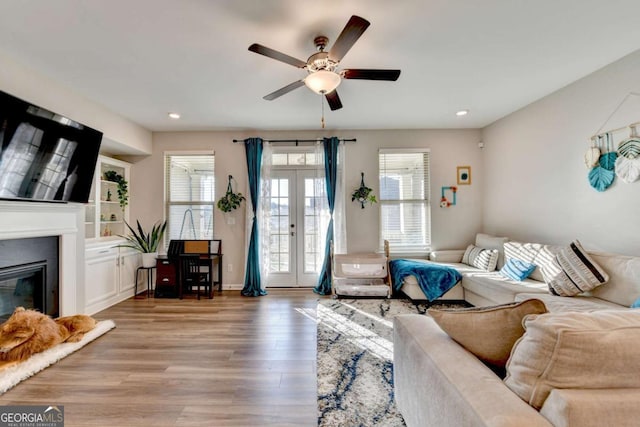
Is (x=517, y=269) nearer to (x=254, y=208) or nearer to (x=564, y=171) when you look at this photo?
(x=564, y=171)

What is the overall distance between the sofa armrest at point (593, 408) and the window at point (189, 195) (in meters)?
4.57

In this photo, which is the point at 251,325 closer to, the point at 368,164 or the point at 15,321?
the point at 15,321

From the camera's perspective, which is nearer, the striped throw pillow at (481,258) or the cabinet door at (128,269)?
the striped throw pillow at (481,258)

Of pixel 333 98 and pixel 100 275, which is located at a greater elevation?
pixel 333 98

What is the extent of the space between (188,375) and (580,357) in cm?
239

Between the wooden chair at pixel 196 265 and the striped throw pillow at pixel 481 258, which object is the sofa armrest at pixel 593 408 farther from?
the wooden chair at pixel 196 265

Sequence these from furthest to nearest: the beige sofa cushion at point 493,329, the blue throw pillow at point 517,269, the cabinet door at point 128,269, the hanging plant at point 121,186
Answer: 1. the hanging plant at point 121,186
2. the cabinet door at point 128,269
3. the blue throw pillow at point 517,269
4. the beige sofa cushion at point 493,329

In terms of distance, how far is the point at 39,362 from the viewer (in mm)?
2227

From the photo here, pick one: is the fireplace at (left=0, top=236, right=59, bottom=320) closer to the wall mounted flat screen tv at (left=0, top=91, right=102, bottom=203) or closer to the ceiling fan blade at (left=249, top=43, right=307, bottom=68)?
the wall mounted flat screen tv at (left=0, top=91, right=102, bottom=203)

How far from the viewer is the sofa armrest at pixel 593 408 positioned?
0.70m

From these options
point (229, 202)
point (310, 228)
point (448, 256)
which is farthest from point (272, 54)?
point (448, 256)

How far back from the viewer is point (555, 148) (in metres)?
3.25

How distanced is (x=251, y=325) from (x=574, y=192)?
12.9 feet

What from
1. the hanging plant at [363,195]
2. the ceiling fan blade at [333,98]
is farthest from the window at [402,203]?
the ceiling fan blade at [333,98]
